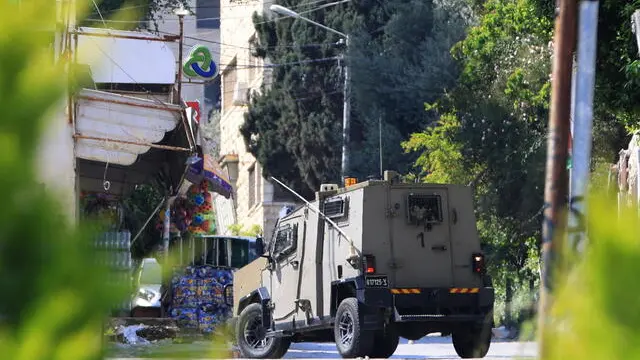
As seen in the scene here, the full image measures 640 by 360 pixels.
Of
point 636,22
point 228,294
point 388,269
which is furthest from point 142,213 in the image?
point 636,22

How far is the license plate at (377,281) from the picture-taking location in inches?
576

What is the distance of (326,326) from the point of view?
15.4 m

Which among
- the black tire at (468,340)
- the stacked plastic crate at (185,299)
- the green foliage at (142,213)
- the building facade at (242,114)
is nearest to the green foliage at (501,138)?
the green foliage at (142,213)

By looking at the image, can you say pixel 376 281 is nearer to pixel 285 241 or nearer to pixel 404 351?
pixel 285 241

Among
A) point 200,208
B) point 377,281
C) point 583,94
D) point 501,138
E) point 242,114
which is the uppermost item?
point 242,114

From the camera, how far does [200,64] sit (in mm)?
25016

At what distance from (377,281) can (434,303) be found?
77 centimetres

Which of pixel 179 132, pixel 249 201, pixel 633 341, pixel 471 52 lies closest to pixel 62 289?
pixel 633 341

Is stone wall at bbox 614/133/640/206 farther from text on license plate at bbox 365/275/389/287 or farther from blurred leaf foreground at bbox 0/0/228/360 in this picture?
blurred leaf foreground at bbox 0/0/228/360

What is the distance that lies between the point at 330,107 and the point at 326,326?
24176mm

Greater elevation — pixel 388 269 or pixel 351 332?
pixel 388 269

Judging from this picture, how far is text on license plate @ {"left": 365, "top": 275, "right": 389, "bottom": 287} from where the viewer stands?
48.0ft

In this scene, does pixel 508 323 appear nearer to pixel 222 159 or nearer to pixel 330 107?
pixel 330 107

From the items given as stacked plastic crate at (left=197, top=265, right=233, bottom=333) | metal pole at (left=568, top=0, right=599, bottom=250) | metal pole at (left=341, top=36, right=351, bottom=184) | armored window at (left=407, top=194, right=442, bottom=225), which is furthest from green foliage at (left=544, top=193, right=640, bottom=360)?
metal pole at (left=341, top=36, right=351, bottom=184)
